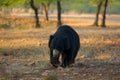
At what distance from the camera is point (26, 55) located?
54.1 feet

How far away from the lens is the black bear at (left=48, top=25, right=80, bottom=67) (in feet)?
38.3

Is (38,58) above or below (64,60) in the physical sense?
below

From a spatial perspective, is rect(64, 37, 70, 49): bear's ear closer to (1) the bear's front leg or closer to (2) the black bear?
(2) the black bear

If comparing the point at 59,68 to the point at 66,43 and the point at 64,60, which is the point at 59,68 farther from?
the point at 66,43

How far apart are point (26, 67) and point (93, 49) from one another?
5.69 m

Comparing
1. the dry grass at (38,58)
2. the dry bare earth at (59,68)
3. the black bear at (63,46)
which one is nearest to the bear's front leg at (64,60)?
the black bear at (63,46)

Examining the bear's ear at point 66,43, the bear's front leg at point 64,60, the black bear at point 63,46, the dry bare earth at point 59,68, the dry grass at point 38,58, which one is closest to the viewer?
the dry bare earth at point 59,68

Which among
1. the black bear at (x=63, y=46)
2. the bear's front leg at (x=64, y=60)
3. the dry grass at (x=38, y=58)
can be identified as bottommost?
the dry grass at (x=38, y=58)

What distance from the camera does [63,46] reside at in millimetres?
11758

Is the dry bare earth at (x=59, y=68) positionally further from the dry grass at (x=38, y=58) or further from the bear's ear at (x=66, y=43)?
the bear's ear at (x=66, y=43)

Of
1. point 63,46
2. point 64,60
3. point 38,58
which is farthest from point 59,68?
point 38,58

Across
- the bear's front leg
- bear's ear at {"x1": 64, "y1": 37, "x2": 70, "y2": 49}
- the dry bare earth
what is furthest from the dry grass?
bear's ear at {"x1": 64, "y1": 37, "x2": 70, "y2": 49}

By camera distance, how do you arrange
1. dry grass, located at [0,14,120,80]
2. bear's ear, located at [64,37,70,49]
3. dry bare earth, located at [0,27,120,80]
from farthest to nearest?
bear's ear, located at [64,37,70,49] < dry grass, located at [0,14,120,80] < dry bare earth, located at [0,27,120,80]

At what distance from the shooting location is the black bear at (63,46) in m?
11.7
